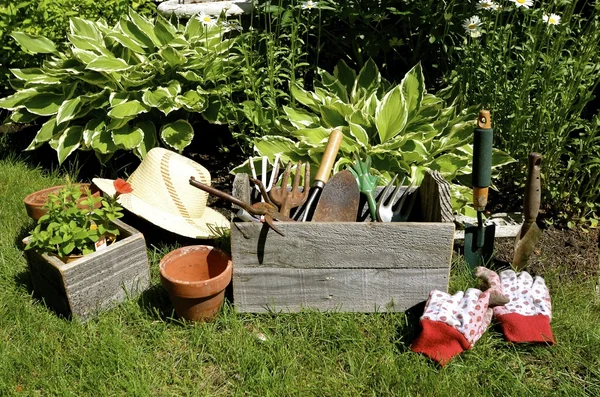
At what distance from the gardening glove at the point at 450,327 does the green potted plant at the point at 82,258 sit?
3.91 feet

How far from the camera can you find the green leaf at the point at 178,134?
352 centimetres

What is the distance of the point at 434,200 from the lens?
247 centimetres

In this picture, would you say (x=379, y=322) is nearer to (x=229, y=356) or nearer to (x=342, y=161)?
(x=229, y=356)

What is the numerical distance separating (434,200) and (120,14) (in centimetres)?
263

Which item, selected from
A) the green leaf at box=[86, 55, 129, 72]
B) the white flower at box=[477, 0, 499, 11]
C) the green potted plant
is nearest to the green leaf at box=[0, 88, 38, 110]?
the green leaf at box=[86, 55, 129, 72]

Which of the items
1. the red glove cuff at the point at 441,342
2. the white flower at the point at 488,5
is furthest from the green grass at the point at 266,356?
the white flower at the point at 488,5

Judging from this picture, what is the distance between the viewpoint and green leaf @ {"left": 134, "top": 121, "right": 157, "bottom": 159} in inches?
136

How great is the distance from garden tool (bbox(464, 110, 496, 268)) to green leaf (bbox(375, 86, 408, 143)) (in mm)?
673

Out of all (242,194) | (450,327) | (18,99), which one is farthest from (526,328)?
(18,99)

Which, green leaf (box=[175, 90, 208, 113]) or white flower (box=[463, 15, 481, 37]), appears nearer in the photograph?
white flower (box=[463, 15, 481, 37])

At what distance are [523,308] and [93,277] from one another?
168 centimetres

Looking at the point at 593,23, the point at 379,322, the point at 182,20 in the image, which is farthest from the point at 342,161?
the point at 182,20

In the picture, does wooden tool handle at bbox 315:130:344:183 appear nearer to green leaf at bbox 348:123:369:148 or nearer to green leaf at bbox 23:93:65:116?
green leaf at bbox 348:123:369:148

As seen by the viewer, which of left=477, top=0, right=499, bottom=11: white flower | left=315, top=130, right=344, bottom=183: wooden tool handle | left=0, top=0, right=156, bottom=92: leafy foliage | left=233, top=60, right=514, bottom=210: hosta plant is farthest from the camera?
left=0, top=0, right=156, bottom=92: leafy foliage
